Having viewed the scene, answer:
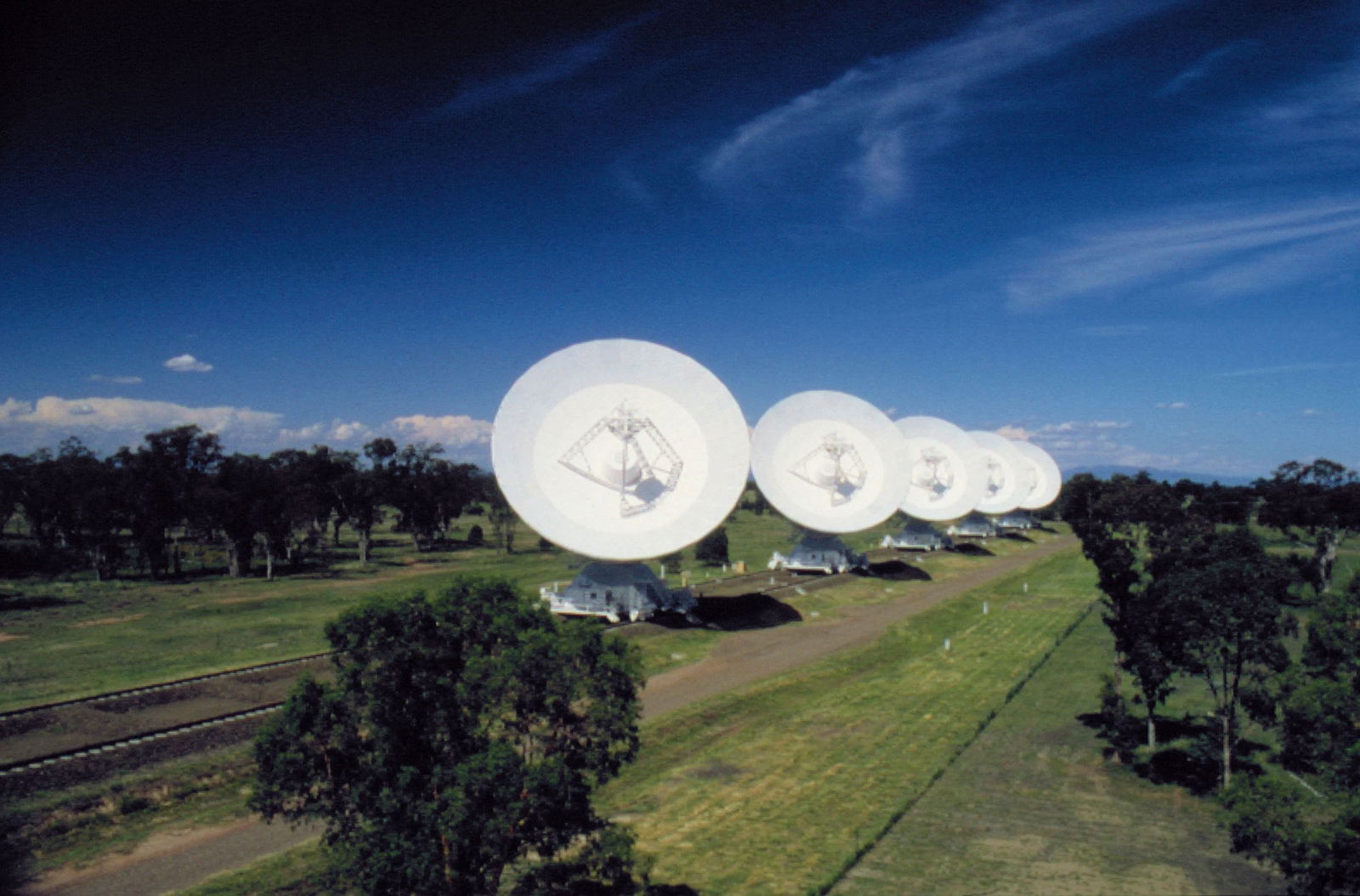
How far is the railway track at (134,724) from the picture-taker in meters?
26.5

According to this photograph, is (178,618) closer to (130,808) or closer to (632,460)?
(632,460)

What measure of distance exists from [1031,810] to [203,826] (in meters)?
25.7

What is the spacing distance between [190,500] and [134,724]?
55.2 m

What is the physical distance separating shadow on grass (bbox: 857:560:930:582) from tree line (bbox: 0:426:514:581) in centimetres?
4555

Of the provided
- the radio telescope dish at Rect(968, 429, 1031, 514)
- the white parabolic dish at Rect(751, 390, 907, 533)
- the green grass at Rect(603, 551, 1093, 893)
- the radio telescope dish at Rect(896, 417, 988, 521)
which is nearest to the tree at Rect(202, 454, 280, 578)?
the white parabolic dish at Rect(751, 390, 907, 533)

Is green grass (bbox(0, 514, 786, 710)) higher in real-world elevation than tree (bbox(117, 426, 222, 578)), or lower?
lower

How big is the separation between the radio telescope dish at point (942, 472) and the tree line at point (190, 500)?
5151 cm

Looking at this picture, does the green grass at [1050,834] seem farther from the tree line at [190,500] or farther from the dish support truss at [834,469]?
the tree line at [190,500]

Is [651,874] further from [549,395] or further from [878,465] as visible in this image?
[878,465]

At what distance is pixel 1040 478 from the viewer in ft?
441

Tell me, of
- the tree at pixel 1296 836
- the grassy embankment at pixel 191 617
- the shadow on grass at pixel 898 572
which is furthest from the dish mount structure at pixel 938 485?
the tree at pixel 1296 836

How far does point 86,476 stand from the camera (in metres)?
84.5

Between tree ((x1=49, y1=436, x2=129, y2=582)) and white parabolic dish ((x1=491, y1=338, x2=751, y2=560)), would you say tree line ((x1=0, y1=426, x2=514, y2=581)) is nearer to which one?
tree ((x1=49, y1=436, x2=129, y2=582))

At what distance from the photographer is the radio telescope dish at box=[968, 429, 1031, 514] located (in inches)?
4631
